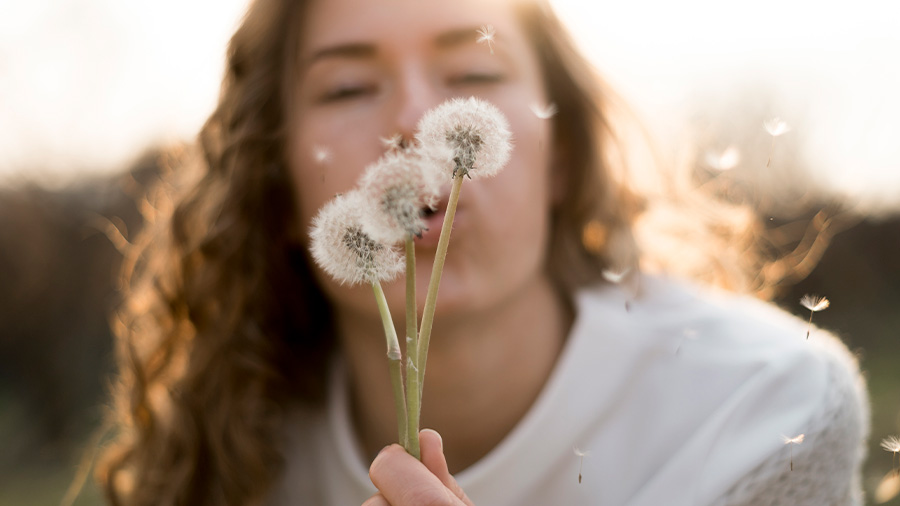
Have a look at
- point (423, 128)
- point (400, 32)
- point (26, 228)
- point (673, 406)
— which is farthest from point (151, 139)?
point (423, 128)

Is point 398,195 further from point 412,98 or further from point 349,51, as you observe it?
point 349,51

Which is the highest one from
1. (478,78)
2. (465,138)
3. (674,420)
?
(478,78)

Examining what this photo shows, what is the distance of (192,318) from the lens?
2295 millimetres

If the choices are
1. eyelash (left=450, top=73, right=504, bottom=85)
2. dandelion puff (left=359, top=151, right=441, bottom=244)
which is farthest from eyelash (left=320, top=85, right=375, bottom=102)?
dandelion puff (left=359, top=151, right=441, bottom=244)

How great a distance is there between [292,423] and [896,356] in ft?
21.7

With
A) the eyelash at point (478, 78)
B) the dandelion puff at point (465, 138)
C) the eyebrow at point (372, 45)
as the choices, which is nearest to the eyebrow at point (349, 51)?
the eyebrow at point (372, 45)

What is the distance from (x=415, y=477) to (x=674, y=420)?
1217 millimetres

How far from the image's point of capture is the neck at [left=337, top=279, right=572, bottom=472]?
1875 mm

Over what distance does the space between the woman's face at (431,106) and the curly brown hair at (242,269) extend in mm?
316

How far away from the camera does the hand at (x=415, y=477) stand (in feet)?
2.61

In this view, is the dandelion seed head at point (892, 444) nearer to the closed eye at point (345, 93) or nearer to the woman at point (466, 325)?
the woman at point (466, 325)

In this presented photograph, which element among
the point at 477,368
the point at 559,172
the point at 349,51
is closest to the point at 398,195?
the point at 349,51

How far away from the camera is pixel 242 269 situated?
89.0 inches

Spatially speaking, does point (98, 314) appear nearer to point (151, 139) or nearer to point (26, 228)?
point (26, 228)
